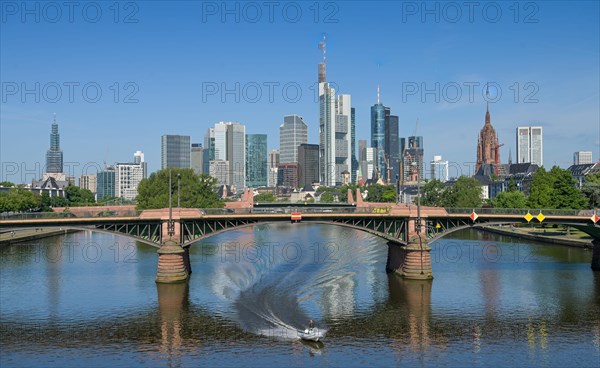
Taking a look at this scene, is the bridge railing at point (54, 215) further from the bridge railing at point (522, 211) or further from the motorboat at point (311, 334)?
the bridge railing at point (522, 211)

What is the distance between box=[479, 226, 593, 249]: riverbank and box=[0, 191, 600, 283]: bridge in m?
26.4

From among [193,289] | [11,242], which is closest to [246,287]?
[193,289]

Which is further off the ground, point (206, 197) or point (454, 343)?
point (206, 197)

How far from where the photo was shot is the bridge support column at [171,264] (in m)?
89.4

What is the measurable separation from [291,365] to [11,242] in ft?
369

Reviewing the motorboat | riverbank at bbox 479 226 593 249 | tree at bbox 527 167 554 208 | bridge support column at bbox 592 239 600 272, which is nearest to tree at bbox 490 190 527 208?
riverbank at bbox 479 226 593 249

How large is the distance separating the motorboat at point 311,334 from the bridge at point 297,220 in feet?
110

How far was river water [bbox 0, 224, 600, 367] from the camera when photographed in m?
56.9

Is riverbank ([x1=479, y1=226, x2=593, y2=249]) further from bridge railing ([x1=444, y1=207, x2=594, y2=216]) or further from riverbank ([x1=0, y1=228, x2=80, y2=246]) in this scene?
riverbank ([x1=0, y1=228, x2=80, y2=246])

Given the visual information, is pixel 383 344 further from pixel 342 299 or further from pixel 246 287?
pixel 246 287

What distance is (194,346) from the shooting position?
59.5 m

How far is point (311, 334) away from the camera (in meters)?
60.6

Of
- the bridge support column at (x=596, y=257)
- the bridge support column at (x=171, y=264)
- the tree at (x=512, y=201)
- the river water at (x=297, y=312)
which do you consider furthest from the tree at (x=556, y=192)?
the bridge support column at (x=171, y=264)

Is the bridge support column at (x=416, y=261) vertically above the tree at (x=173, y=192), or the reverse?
the tree at (x=173, y=192)
